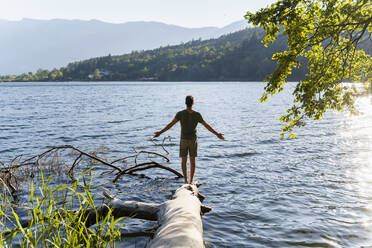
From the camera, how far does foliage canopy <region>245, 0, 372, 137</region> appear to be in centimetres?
678

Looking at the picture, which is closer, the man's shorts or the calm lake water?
the calm lake water

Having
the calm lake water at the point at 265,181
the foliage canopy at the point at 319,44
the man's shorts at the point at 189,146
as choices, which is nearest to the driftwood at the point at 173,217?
the calm lake water at the point at 265,181

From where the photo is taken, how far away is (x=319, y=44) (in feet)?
25.2

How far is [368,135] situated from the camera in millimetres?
22219

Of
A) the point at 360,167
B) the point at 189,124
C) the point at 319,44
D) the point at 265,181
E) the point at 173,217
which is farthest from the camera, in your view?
the point at 360,167

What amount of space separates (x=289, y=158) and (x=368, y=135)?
1121 cm

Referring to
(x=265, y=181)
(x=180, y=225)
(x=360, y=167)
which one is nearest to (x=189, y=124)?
(x=265, y=181)

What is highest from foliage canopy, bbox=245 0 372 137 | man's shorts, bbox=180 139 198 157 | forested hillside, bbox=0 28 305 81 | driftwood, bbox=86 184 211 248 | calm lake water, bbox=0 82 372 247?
forested hillside, bbox=0 28 305 81

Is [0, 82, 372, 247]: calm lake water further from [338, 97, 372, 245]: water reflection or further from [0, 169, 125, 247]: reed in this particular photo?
[0, 169, 125, 247]: reed

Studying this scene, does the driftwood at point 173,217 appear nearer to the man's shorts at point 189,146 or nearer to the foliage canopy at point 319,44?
the man's shorts at point 189,146

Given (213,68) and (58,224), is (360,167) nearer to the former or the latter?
(58,224)

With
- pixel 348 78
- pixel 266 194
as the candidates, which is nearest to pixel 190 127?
pixel 266 194

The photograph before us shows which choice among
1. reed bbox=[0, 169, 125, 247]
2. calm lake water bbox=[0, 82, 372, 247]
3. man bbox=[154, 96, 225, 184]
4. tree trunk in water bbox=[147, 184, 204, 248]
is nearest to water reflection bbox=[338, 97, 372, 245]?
calm lake water bbox=[0, 82, 372, 247]

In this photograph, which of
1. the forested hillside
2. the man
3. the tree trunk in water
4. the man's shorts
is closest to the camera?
the tree trunk in water
